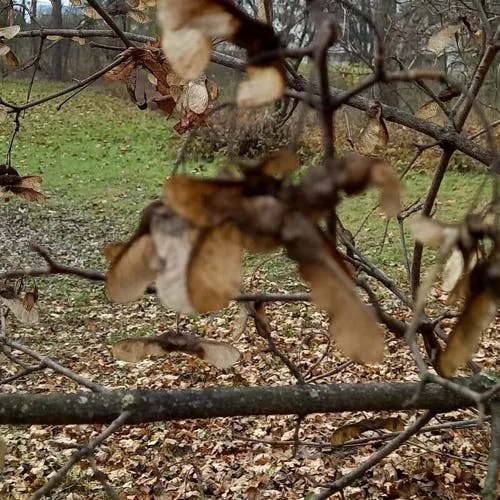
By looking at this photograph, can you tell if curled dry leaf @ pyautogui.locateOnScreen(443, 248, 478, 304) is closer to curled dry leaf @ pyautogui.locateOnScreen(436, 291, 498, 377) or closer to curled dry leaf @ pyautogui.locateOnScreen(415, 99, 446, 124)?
curled dry leaf @ pyautogui.locateOnScreen(436, 291, 498, 377)

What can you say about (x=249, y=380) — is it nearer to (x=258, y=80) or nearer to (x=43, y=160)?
(x=258, y=80)

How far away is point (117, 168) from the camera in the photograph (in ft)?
37.8

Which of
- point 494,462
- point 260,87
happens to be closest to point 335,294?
point 260,87

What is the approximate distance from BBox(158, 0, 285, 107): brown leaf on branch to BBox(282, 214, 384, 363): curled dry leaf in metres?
0.11

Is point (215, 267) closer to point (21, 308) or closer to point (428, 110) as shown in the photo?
point (21, 308)

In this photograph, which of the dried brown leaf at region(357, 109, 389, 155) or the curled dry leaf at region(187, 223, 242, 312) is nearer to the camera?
the curled dry leaf at region(187, 223, 242, 312)

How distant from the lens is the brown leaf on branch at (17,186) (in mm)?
1214

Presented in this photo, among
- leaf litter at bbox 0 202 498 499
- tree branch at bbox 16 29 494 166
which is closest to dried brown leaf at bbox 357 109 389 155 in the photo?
tree branch at bbox 16 29 494 166

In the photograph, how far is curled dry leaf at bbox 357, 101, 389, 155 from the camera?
1.18 metres

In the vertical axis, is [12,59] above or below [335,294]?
above

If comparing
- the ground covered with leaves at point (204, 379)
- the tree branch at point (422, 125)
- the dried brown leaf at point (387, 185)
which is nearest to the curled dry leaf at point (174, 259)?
the dried brown leaf at point (387, 185)

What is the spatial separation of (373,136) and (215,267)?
0.82m

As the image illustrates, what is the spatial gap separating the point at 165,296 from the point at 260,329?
0.73 m

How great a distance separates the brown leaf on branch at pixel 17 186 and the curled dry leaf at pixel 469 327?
877mm
